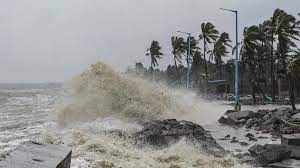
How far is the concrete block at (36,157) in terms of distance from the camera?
5984 mm

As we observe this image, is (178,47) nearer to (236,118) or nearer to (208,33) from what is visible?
(208,33)

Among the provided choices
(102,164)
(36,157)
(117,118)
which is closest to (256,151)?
(102,164)

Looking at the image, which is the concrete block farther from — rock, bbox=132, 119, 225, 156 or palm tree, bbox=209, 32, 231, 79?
palm tree, bbox=209, 32, 231, 79

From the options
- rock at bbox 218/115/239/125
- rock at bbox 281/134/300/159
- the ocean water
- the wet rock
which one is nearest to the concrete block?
the wet rock

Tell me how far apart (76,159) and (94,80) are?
1380cm

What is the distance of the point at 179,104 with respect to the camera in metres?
25.7

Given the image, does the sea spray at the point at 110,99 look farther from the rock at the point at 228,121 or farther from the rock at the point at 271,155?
the rock at the point at 271,155

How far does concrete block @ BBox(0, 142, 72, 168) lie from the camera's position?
236 inches

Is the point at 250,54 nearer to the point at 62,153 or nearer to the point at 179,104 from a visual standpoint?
the point at 179,104

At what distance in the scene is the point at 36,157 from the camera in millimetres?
6543

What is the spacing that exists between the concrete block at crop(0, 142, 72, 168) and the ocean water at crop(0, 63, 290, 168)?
1.45m

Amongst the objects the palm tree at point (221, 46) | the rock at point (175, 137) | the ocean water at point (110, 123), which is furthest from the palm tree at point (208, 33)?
the rock at point (175, 137)

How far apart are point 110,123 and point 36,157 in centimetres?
1091

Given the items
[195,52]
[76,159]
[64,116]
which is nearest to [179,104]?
[64,116]
